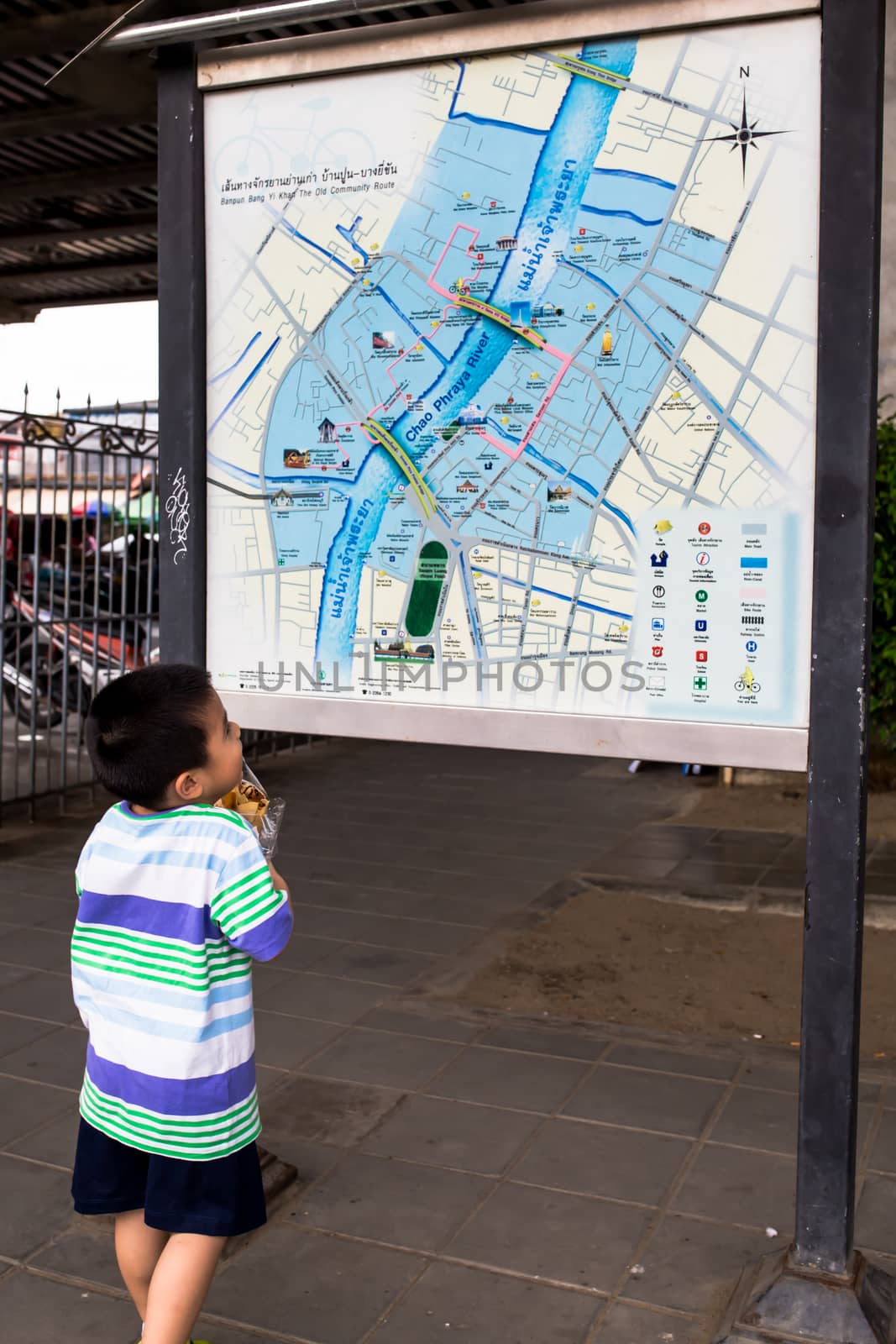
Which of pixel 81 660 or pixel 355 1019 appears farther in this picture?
pixel 81 660

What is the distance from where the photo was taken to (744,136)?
254 cm

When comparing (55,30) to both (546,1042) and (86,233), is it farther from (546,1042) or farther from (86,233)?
(546,1042)

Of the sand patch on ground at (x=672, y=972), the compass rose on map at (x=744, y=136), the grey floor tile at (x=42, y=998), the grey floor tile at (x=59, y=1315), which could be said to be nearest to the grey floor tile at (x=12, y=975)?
the grey floor tile at (x=42, y=998)

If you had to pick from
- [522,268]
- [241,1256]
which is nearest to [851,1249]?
[241,1256]

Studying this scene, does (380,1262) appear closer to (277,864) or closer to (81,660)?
(277,864)

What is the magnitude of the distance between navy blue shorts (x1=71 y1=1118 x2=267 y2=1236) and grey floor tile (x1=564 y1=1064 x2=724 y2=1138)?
1.58m

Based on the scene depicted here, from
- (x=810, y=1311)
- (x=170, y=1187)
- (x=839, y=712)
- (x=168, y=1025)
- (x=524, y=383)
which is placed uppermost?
(x=524, y=383)

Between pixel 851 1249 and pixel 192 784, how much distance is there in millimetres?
1590

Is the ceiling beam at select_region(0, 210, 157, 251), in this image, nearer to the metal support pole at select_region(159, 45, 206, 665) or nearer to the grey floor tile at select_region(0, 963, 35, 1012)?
the grey floor tile at select_region(0, 963, 35, 1012)

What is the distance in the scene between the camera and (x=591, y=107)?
8.81ft

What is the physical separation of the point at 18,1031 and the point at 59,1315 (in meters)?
1.78

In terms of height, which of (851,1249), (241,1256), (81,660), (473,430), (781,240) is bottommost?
(241,1256)

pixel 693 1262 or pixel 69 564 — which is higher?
pixel 69 564

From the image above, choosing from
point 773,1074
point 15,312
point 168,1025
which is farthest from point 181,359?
point 15,312
